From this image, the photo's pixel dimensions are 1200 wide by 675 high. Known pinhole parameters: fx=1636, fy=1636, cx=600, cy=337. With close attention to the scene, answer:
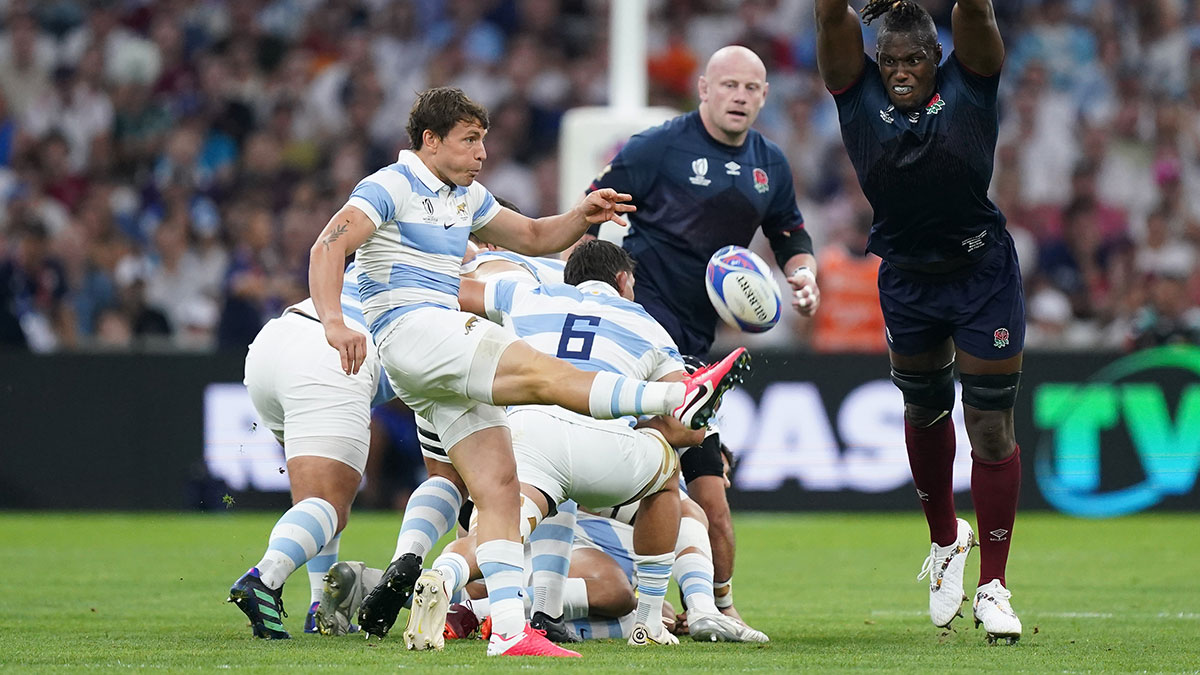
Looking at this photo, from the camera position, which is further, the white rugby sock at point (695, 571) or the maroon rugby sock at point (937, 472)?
the maroon rugby sock at point (937, 472)

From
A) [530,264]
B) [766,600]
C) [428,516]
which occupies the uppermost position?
[530,264]

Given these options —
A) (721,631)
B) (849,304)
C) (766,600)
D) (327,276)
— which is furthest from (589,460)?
(849,304)

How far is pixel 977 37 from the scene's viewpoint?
6.50m

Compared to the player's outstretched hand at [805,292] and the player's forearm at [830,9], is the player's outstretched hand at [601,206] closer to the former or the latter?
the player's forearm at [830,9]

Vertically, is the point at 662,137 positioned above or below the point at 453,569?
above

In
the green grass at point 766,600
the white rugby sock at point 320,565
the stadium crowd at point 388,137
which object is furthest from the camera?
the stadium crowd at point 388,137

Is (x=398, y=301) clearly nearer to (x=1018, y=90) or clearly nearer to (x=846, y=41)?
(x=846, y=41)

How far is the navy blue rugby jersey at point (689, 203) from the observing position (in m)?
8.09

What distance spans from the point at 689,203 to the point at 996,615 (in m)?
2.61

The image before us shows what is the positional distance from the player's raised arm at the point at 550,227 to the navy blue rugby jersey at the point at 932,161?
104 centimetres

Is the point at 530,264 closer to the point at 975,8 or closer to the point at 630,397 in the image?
the point at 630,397

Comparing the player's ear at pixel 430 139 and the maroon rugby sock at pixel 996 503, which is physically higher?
the player's ear at pixel 430 139

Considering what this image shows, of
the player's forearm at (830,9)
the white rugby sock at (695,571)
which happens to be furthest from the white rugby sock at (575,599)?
the player's forearm at (830,9)

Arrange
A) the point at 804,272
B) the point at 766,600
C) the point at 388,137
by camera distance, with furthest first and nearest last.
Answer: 1. the point at 388,137
2. the point at 766,600
3. the point at 804,272
